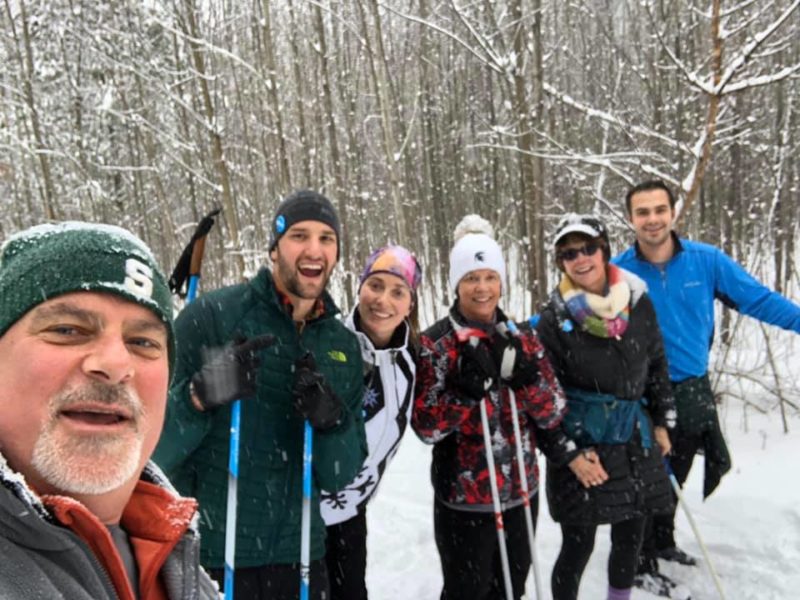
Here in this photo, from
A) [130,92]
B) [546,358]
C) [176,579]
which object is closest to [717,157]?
[546,358]

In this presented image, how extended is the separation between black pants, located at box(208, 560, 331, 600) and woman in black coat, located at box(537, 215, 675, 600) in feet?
4.36

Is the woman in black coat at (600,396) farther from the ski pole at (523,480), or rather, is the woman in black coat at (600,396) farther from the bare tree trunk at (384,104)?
the bare tree trunk at (384,104)

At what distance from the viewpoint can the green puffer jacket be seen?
2.01m

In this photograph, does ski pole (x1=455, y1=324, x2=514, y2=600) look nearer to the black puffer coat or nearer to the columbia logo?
the black puffer coat

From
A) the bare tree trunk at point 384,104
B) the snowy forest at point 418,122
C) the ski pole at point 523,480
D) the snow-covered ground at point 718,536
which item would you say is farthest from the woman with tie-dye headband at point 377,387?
the bare tree trunk at point 384,104

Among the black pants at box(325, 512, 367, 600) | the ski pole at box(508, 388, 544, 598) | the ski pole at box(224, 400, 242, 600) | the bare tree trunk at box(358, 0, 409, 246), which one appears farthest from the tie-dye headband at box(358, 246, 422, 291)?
Result: the bare tree trunk at box(358, 0, 409, 246)

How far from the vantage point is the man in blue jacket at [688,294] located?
332 centimetres

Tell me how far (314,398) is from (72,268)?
3.51 ft

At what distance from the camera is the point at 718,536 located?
3973 millimetres

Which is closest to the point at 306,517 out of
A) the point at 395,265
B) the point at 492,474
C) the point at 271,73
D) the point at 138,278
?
the point at 492,474

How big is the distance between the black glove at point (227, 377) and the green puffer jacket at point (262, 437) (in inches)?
2.9

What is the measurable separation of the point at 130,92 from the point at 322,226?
37.2 feet

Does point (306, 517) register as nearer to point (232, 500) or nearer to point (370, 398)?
point (232, 500)

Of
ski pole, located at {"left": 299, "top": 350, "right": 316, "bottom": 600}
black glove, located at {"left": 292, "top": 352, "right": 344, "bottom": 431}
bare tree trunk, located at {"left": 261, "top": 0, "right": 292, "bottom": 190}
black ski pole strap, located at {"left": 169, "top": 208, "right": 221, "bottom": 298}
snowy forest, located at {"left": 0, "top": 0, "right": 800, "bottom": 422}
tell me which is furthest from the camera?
bare tree trunk, located at {"left": 261, "top": 0, "right": 292, "bottom": 190}
